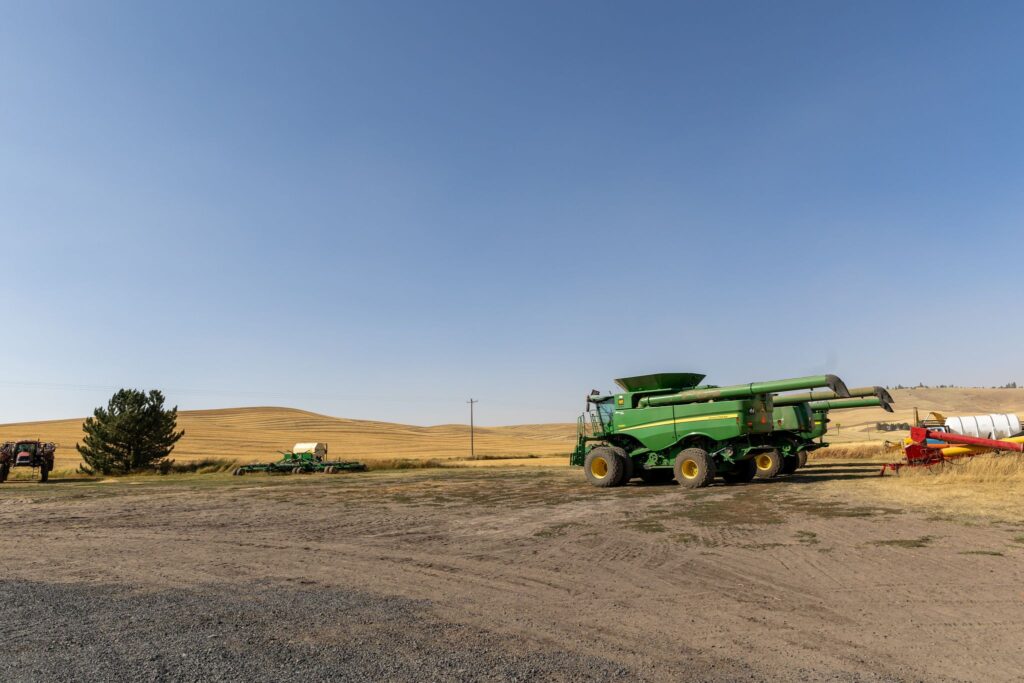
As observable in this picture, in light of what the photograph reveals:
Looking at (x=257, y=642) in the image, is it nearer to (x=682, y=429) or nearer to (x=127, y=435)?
(x=682, y=429)

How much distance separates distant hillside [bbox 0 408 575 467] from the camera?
2445 inches

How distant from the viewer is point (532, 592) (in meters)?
6.36

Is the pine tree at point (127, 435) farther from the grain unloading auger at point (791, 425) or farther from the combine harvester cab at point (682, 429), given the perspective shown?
the grain unloading auger at point (791, 425)

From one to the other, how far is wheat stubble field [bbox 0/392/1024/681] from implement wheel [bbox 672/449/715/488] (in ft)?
12.6

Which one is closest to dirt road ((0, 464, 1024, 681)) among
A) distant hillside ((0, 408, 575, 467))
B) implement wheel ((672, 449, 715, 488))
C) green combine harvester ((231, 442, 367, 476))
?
implement wheel ((672, 449, 715, 488))

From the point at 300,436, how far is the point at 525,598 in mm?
78273

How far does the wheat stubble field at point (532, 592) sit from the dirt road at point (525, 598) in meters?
0.03

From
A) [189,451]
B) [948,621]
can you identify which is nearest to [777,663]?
[948,621]

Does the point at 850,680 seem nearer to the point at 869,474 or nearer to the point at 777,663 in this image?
the point at 777,663

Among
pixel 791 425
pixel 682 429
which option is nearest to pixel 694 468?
pixel 682 429

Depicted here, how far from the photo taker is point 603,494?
1647cm

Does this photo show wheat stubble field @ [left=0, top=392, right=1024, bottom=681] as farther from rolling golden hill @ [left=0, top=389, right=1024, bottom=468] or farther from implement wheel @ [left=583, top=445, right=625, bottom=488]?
rolling golden hill @ [left=0, top=389, right=1024, bottom=468]

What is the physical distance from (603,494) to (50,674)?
13642 millimetres

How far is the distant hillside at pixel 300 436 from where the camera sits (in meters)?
62.1
